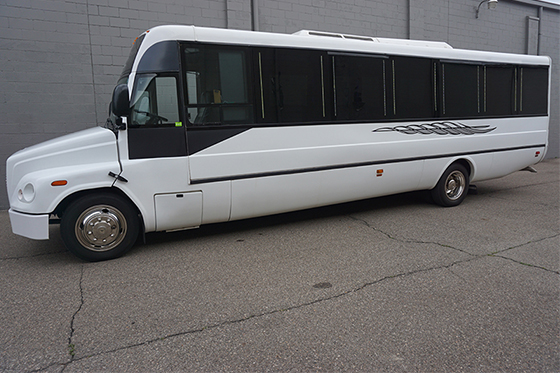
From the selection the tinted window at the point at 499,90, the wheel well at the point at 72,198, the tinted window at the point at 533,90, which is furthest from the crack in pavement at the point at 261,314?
the tinted window at the point at 533,90

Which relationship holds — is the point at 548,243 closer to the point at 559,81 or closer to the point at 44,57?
the point at 44,57

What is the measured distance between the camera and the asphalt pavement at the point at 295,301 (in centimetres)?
298

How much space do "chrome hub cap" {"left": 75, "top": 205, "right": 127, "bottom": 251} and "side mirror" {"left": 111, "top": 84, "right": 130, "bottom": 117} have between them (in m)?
1.17

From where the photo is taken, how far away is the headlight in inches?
189

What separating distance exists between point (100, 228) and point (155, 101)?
168 cm

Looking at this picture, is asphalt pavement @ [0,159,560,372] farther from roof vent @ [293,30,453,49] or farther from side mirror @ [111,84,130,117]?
roof vent @ [293,30,453,49]

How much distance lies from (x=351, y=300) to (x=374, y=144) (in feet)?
11.5

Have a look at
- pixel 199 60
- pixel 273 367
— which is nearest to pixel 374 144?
pixel 199 60

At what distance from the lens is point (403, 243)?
558 centimetres

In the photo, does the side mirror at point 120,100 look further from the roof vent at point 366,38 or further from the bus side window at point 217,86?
the roof vent at point 366,38

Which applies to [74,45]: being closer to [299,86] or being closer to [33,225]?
[33,225]

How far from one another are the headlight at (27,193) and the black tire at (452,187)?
6388 mm

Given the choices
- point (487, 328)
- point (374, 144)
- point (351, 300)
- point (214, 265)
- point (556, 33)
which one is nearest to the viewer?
point (487, 328)

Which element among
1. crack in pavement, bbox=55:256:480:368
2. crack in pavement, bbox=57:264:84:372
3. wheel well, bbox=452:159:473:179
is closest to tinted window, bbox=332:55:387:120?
wheel well, bbox=452:159:473:179
